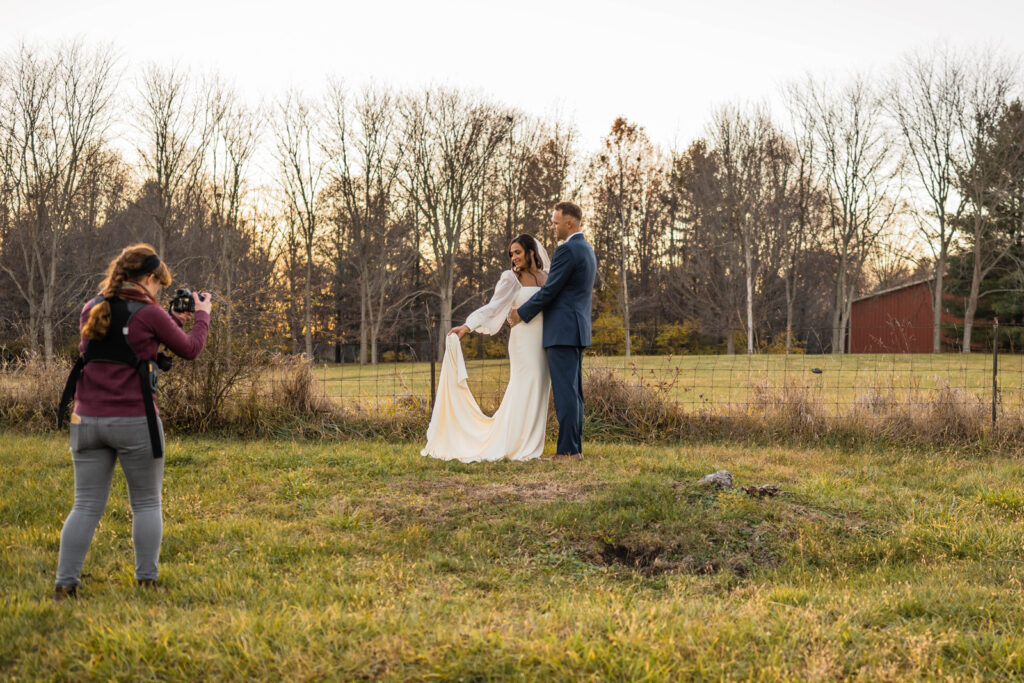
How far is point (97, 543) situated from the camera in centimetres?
504

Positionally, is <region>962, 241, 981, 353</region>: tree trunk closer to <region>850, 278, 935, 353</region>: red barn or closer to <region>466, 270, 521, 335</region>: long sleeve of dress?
<region>850, 278, 935, 353</region>: red barn

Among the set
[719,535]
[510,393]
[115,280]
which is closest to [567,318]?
[510,393]

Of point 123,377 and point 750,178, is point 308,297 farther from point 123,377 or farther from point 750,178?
point 123,377

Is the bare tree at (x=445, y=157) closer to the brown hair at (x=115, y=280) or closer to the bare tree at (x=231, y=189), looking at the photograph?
the bare tree at (x=231, y=189)

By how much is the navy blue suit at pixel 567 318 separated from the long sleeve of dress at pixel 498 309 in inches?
12.5

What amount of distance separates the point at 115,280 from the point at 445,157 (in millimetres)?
30917

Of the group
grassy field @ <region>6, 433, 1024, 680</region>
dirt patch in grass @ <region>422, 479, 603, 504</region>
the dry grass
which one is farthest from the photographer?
the dry grass

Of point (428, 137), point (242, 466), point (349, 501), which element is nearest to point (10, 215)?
point (428, 137)

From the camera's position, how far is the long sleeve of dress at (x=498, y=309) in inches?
318

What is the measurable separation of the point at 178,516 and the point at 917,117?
3812 cm

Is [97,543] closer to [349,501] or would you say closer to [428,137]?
[349,501]

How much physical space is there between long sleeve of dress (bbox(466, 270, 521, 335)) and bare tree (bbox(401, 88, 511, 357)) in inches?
999

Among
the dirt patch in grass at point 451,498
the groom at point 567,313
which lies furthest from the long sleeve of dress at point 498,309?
the dirt patch in grass at point 451,498

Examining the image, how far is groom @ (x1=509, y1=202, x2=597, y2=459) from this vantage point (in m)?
7.72
